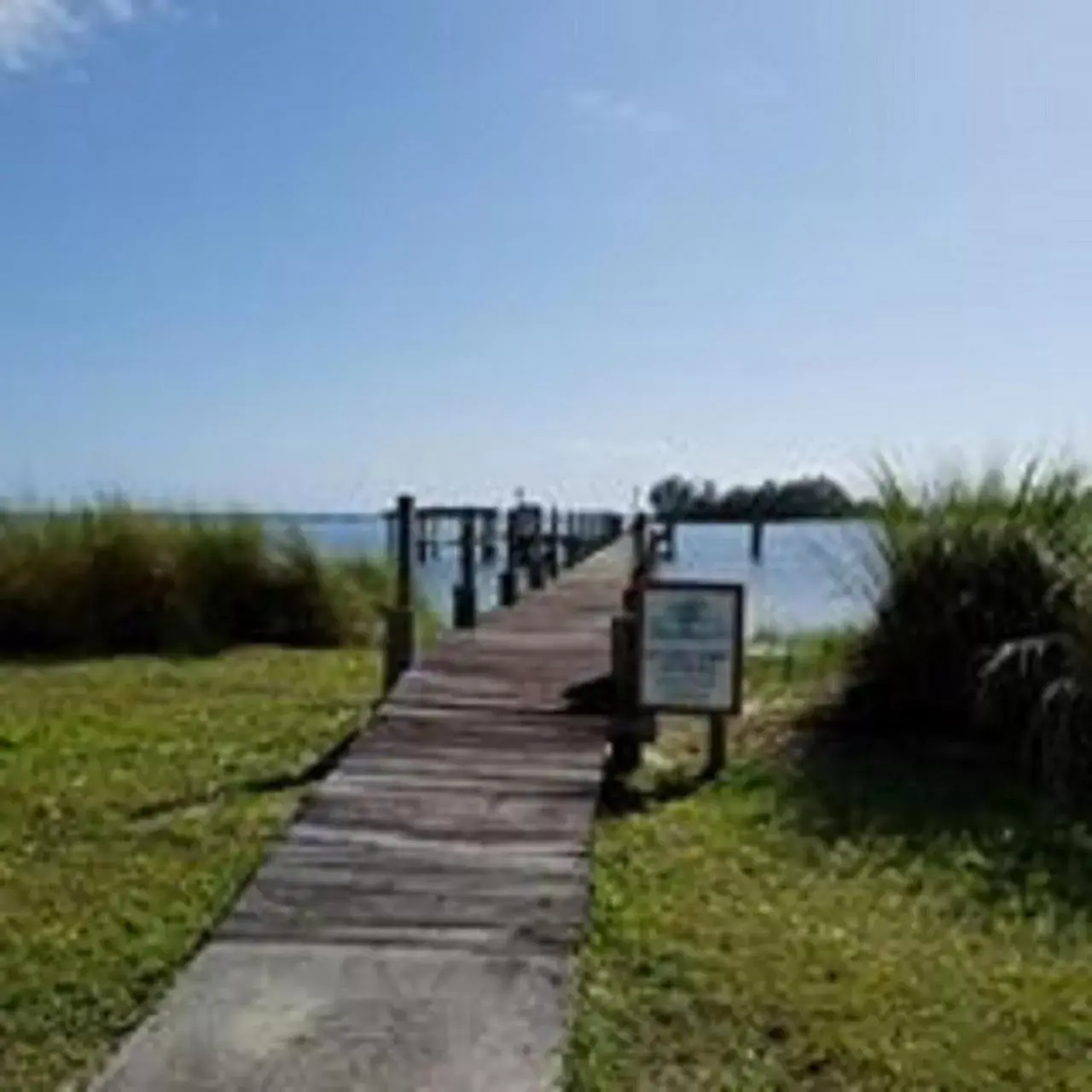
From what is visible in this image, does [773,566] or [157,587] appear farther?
[773,566]

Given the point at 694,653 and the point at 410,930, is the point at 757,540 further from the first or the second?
the point at 410,930

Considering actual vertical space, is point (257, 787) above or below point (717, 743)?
below

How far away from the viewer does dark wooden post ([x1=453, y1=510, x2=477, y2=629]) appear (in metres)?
13.2

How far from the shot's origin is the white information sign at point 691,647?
7.27 m

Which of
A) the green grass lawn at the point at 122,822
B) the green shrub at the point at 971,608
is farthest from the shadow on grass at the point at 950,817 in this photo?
the green grass lawn at the point at 122,822

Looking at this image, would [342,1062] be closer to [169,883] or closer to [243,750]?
[169,883]

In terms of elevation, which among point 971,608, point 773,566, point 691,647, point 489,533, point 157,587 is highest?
point 971,608

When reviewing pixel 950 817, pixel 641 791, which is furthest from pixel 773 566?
pixel 950 817

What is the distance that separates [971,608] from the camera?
311 inches

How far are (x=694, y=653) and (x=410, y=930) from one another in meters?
2.97

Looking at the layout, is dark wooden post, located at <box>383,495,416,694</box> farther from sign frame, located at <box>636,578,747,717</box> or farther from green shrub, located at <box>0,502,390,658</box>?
green shrub, located at <box>0,502,390,658</box>

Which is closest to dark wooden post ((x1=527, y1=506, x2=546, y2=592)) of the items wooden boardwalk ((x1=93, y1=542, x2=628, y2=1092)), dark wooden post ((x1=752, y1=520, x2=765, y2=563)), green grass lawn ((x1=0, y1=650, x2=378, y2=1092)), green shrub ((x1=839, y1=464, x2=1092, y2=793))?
dark wooden post ((x1=752, y1=520, x2=765, y2=563))

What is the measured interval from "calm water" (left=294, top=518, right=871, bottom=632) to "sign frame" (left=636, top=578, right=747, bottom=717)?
45.8 inches

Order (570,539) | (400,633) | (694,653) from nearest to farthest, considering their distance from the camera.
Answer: (694,653)
(400,633)
(570,539)
